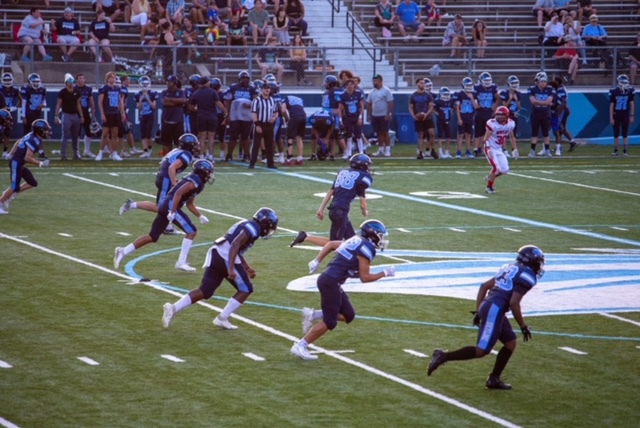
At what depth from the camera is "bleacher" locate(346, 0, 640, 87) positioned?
32562 mm

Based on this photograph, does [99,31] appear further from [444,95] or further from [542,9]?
[542,9]

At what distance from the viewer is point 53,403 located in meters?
8.89

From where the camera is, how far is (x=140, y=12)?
3150cm

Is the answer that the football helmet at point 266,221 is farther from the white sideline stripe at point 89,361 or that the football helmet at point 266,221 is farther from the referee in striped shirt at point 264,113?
the referee in striped shirt at point 264,113

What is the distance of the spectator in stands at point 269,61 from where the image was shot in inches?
1208

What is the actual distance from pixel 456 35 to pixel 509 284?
2460 centimetres

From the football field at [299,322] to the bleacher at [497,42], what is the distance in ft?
37.2

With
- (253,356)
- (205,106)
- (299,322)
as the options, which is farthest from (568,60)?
(253,356)

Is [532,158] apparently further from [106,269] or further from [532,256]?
[532,256]

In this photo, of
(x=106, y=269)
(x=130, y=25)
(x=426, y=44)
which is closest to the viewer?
(x=106, y=269)

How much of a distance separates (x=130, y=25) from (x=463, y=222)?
15.5 metres

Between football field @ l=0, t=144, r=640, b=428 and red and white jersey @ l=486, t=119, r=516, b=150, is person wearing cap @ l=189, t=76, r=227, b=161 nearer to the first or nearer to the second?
football field @ l=0, t=144, r=640, b=428

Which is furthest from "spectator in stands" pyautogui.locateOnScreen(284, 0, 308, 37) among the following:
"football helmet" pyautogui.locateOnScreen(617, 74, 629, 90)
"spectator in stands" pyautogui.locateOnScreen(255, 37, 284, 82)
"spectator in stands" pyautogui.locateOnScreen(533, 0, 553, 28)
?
"football helmet" pyautogui.locateOnScreen(617, 74, 629, 90)

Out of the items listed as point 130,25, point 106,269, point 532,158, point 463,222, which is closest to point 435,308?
point 106,269
